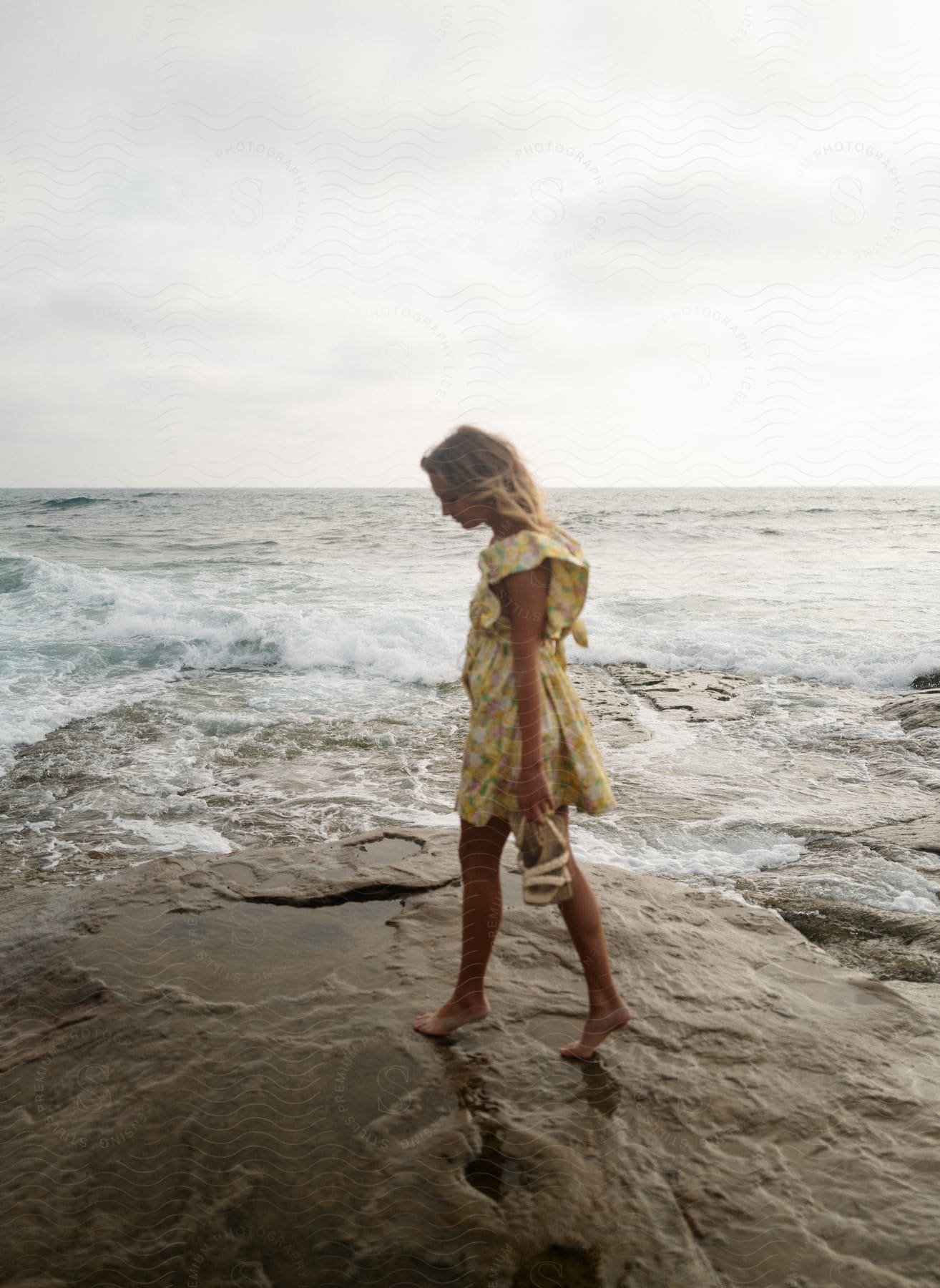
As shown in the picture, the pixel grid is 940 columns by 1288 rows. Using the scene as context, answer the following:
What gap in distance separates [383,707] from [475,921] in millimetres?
5826

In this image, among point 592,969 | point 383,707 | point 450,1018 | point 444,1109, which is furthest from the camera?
point 383,707

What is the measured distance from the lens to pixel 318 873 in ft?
12.5

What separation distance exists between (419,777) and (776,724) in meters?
3.69

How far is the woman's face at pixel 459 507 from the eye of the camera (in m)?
2.21

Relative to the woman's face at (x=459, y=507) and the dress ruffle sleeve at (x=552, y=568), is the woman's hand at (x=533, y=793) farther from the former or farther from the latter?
the woman's face at (x=459, y=507)

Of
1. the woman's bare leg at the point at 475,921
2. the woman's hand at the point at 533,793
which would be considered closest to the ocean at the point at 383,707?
the woman's hand at the point at 533,793

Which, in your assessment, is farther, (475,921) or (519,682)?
(475,921)

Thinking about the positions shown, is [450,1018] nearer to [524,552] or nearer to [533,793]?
[533,793]

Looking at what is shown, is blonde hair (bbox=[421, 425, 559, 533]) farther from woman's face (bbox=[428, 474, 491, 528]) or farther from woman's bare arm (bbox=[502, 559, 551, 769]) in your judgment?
woman's bare arm (bbox=[502, 559, 551, 769])

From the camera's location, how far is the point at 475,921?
2.48m

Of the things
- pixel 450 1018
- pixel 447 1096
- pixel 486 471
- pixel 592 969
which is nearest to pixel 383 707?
pixel 450 1018

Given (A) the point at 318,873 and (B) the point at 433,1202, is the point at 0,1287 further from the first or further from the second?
(A) the point at 318,873

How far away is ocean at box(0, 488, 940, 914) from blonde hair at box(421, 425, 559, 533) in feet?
0.63

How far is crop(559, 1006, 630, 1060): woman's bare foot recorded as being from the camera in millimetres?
2416
